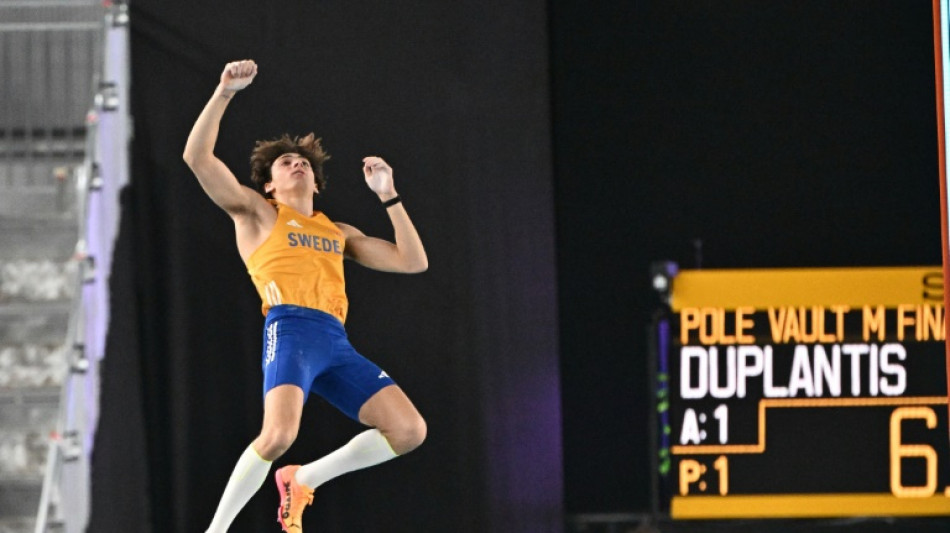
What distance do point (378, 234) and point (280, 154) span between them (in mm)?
754

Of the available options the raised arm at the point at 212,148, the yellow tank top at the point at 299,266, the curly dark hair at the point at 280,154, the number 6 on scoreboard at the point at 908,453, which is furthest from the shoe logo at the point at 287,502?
the number 6 on scoreboard at the point at 908,453

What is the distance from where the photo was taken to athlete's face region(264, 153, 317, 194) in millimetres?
5191

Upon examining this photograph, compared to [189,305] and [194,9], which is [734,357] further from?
[194,9]

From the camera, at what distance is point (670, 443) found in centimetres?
612

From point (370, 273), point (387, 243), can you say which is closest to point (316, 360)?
point (387, 243)

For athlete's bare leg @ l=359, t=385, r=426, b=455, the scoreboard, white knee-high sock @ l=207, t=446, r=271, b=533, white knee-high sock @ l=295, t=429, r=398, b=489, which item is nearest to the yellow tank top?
athlete's bare leg @ l=359, t=385, r=426, b=455

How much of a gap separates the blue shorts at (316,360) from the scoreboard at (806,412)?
1.64 meters

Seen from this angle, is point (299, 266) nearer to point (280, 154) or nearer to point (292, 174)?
point (292, 174)

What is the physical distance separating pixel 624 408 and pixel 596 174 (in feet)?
3.70

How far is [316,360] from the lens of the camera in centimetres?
490

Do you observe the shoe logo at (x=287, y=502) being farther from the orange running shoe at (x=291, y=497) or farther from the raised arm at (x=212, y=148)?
A: the raised arm at (x=212, y=148)

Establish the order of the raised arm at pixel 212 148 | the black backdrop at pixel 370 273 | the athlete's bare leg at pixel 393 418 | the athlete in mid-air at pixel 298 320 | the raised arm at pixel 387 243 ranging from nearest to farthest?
the raised arm at pixel 212 148 → the athlete in mid-air at pixel 298 320 → the athlete's bare leg at pixel 393 418 → the raised arm at pixel 387 243 → the black backdrop at pixel 370 273

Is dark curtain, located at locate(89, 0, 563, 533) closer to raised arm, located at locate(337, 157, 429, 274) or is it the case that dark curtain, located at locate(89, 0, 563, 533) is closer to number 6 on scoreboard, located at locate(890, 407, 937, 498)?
raised arm, located at locate(337, 157, 429, 274)

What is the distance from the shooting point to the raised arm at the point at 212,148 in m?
4.66
